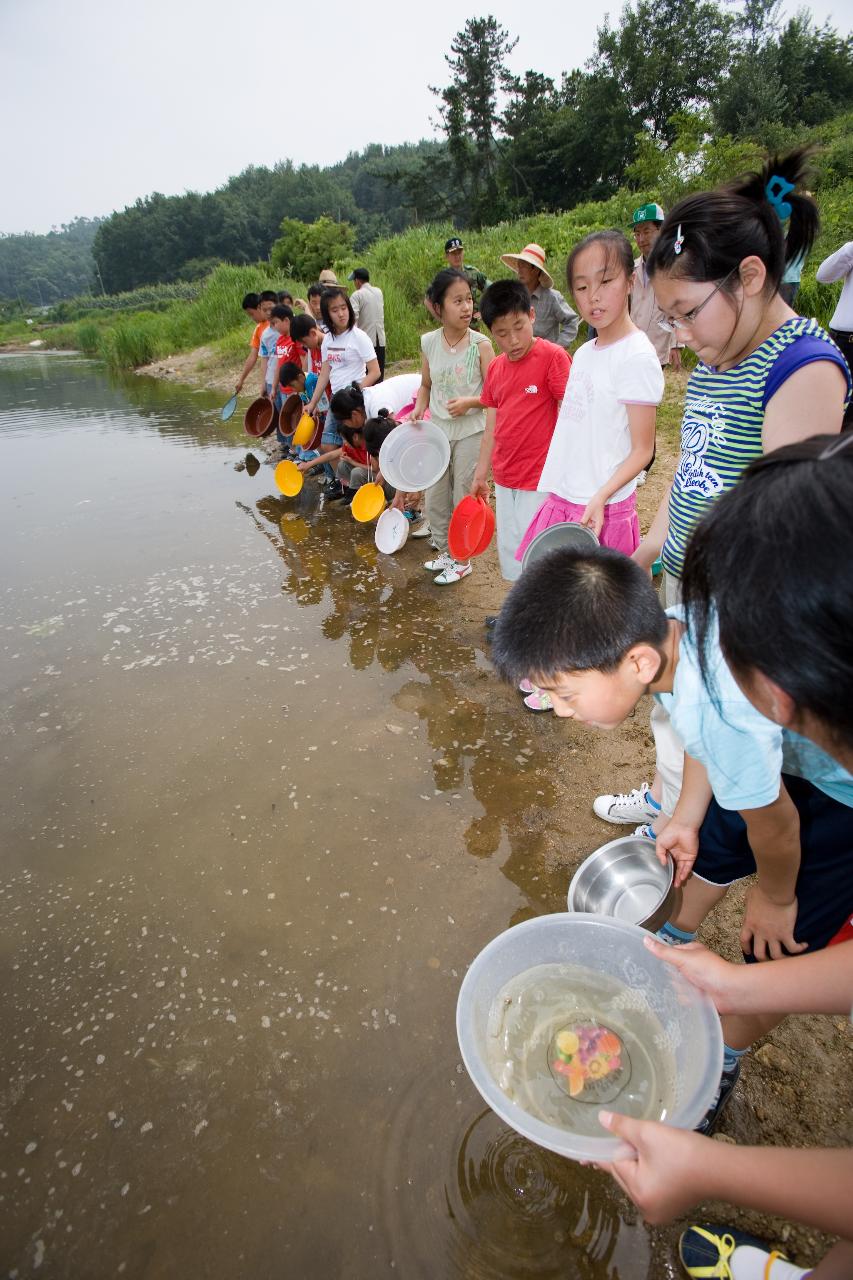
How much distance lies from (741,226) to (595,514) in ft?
2.92

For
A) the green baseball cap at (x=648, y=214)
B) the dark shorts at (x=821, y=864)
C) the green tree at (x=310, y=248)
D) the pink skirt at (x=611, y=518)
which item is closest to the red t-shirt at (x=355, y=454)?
the green baseball cap at (x=648, y=214)

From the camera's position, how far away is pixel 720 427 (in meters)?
1.61

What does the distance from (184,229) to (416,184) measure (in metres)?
40.6

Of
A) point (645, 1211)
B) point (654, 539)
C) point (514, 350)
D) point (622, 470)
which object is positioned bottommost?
point (645, 1211)

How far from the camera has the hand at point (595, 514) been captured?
213cm

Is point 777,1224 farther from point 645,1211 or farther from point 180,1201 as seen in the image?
point 180,1201

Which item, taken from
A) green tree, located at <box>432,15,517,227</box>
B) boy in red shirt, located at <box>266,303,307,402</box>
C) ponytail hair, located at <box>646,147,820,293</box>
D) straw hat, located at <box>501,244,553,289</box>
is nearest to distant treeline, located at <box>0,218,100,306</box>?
green tree, located at <box>432,15,517,227</box>

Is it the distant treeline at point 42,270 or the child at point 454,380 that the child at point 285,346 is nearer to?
the child at point 454,380

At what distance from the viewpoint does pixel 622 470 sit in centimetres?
214

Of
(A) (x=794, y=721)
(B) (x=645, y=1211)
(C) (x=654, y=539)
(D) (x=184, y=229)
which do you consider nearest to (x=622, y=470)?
(C) (x=654, y=539)

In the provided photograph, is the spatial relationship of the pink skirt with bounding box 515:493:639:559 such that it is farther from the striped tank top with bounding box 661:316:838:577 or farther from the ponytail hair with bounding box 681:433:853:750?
the ponytail hair with bounding box 681:433:853:750

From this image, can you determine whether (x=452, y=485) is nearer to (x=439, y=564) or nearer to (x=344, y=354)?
(x=439, y=564)

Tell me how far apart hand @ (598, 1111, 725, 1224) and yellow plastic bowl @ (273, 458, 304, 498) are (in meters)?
5.23

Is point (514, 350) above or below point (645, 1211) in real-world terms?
above
